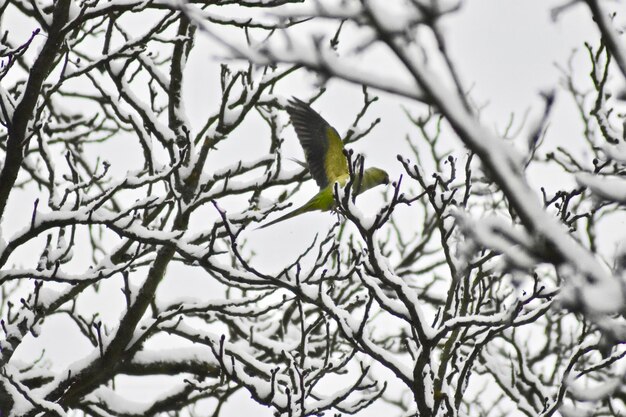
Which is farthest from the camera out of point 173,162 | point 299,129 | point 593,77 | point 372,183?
point 372,183

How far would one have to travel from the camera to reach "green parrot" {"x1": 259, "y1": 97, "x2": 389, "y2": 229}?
6652mm

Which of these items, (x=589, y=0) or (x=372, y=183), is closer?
(x=589, y=0)

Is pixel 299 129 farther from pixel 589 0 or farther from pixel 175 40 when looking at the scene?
pixel 589 0

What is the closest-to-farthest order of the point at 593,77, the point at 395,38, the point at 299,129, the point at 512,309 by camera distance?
the point at 395,38 < the point at 512,309 < the point at 593,77 < the point at 299,129

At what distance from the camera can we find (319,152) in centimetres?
691

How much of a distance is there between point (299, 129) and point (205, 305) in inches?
89.2

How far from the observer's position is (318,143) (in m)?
6.98

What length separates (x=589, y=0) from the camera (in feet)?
4.51

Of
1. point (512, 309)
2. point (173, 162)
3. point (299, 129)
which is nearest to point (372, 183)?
point (299, 129)

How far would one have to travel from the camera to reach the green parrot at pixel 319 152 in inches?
262

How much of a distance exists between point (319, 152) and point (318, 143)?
0.10 meters

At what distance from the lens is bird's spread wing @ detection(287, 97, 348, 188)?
672cm

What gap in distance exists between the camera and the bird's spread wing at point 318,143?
672 cm

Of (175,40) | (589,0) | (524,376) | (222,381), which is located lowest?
(589,0)
